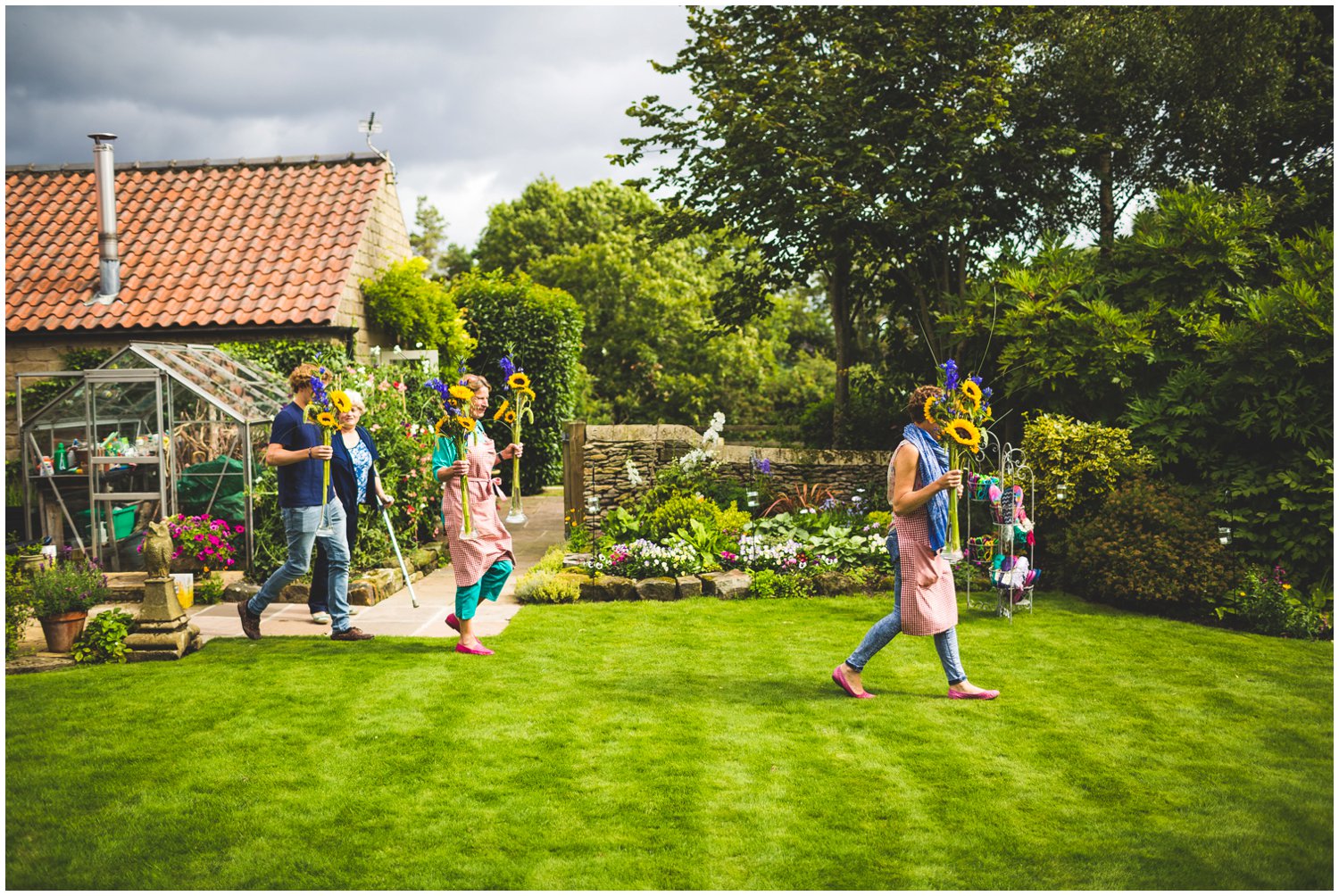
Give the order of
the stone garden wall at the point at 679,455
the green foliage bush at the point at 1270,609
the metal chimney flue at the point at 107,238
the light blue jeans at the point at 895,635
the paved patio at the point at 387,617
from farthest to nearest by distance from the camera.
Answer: the metal chimney flue at the point at 107,238 → the stone garden wall at the point at 679,455 → the green foliage bush at the point at 1270,609 → the paved patio at the point at 387,617 → the light blue jeans at the point at 895,635

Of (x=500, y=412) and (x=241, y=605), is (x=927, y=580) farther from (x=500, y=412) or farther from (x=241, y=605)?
(x=241, y=605)

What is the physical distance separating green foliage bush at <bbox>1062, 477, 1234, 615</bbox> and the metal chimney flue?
12.7 metres

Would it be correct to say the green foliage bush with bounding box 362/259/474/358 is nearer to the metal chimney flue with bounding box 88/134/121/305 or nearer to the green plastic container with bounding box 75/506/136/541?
the metal chimney flue with bounding box 88/134/121/305

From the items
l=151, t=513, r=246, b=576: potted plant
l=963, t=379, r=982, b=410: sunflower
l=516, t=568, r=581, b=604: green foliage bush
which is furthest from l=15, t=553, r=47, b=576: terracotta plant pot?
l=963, t=379, r=982, b=410: sunflower

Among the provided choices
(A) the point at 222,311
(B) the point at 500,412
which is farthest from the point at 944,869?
(A) the point at 222,311

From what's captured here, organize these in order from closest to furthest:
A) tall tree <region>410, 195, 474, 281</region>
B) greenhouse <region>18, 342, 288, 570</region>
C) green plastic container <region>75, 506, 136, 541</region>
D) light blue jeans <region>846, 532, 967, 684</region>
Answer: light blue jeans <region>846, 532, 967, 684</region> → greenhouse <region>18, 342, 288, 570</region> → green plastic container <region>75, 506, 136, 541</region> → tall tree <region>410, 195, 474, 281</region>

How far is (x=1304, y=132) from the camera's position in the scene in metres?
12.2

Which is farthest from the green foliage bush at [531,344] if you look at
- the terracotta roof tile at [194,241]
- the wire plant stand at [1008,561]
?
the wire plant stand at [1008,561]

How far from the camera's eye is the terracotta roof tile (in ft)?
41.3

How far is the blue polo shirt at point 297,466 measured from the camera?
675 centimetres

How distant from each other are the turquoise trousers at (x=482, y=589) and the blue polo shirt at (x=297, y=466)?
126 centimetres

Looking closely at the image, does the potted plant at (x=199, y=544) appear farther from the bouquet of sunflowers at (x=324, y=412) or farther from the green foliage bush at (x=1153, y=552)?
the green foliage bush at (x=1153, y=552)

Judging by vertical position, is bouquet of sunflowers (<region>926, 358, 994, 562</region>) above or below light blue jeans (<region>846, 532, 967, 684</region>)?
above

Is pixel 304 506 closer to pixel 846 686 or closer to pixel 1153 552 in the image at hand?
pixel 846 686
